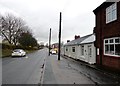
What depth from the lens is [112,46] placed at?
17.4 m

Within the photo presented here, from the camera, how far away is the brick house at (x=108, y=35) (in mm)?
16484

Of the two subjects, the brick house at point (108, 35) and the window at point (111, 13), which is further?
the window at point (111, 13)

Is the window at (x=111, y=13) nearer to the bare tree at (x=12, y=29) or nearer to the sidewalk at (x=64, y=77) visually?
the sidewalk at (x=64, y=77)

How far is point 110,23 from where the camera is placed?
59.0ft

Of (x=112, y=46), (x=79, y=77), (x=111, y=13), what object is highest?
(x=111, y=13)

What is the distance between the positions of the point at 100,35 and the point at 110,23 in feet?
9.62

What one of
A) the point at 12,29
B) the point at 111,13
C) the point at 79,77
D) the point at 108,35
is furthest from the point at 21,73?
the point at 12,29

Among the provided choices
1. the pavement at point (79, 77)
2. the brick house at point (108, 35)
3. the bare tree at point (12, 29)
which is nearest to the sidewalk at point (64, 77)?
the pavement at point (79, 77)

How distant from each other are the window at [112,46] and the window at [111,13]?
5.94 ft

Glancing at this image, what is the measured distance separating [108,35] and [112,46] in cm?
132

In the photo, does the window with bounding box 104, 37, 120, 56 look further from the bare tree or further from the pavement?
the bare tree

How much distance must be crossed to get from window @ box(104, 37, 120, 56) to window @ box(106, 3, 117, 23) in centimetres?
181

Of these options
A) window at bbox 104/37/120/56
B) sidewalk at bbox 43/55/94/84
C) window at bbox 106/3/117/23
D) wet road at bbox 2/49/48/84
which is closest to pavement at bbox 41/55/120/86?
sidewalk at bbox 43/55/94/84

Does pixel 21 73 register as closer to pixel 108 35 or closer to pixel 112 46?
pixel 112 46
